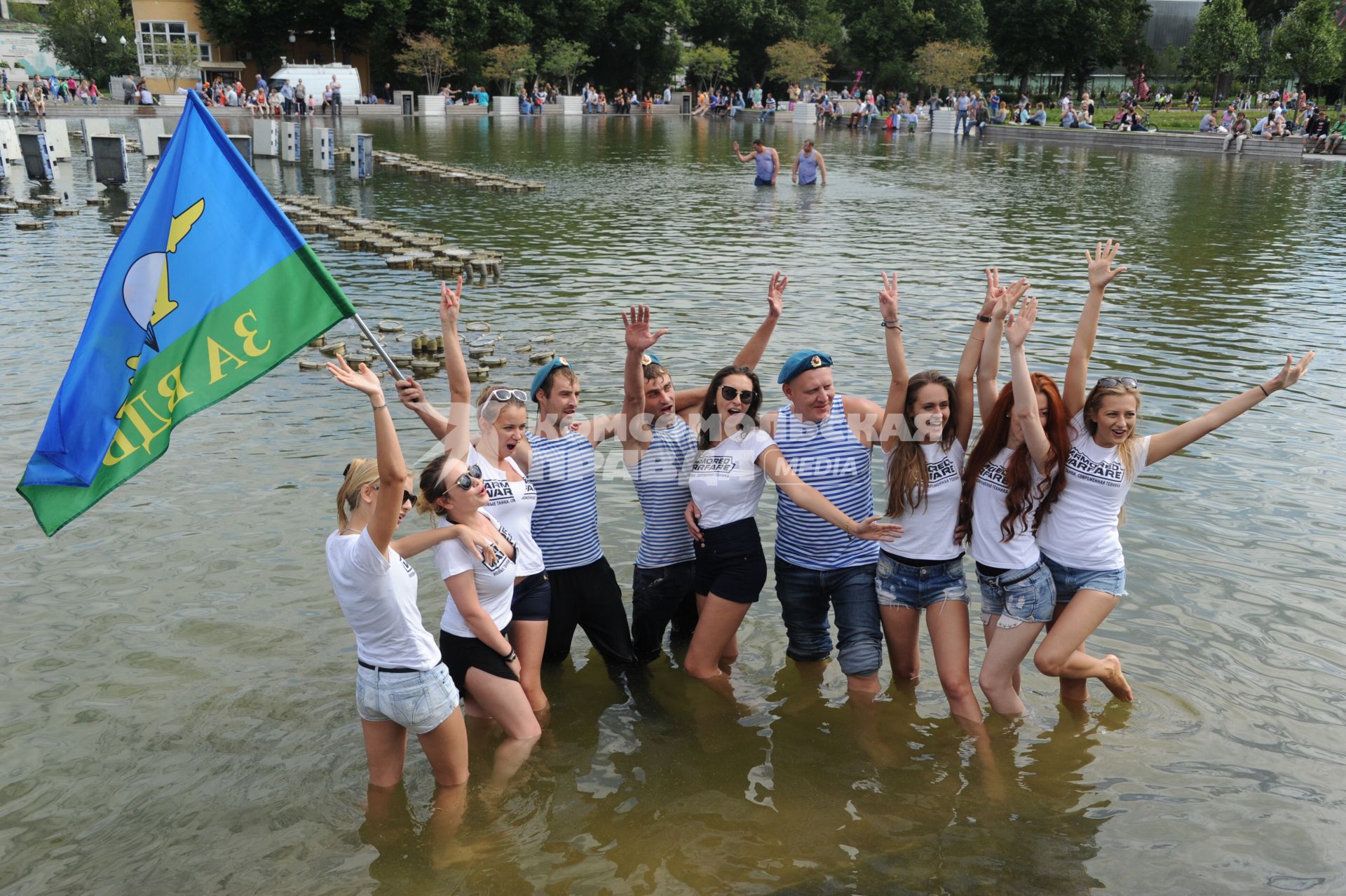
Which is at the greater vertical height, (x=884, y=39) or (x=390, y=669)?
(x=884, y=39)

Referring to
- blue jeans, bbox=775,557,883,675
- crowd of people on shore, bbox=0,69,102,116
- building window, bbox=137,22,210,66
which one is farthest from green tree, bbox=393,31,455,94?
blue jeans, bbox=775,557,883,675

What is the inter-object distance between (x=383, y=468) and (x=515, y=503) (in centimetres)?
133

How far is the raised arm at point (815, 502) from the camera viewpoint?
5.89m

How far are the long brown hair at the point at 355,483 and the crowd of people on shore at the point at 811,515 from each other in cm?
55

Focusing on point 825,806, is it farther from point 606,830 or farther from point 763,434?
point 763,434

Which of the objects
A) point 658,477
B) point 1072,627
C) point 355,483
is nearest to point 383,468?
point 355,483

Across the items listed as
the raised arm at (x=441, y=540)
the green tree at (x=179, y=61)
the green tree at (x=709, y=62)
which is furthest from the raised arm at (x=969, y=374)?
the green tree at (x=709, y=62)

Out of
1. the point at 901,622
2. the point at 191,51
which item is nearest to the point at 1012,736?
the point at 901,622

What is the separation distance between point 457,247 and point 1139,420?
1364 cm

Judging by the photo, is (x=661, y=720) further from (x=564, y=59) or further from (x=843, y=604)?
(x=564, y=59)

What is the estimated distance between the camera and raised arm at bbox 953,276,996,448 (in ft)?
20.1

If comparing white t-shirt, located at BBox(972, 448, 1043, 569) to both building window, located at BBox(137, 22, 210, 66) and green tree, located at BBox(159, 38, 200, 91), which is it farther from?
building window, located at BBox(137, 22, 210, 66)

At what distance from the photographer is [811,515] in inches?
247

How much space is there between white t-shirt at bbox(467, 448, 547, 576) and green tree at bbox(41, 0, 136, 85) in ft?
319
